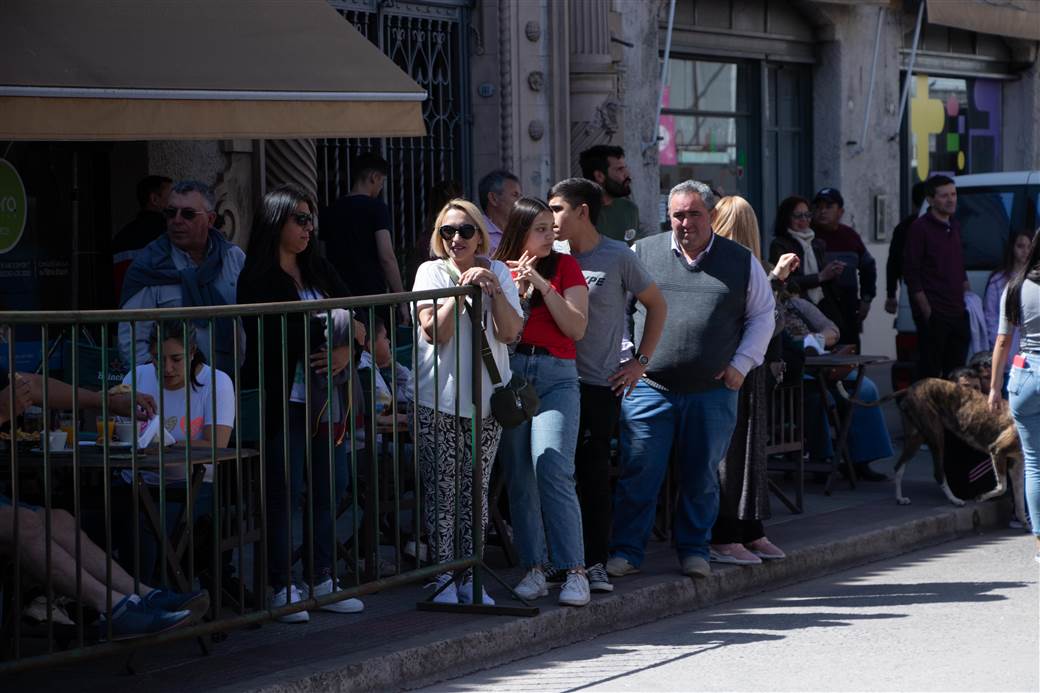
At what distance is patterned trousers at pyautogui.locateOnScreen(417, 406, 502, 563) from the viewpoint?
7184 millimetres

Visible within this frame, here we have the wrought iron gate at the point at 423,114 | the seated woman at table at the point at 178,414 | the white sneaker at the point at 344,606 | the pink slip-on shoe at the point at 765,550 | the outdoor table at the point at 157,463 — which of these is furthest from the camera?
the wrought iron gate at the point at 423,114

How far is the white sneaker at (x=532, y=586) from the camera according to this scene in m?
7.53

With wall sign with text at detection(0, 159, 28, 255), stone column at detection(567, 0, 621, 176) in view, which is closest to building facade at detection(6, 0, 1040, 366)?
stone column at detection(567, 0, 621, 176)

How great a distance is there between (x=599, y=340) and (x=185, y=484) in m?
2.15

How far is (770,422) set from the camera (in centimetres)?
995

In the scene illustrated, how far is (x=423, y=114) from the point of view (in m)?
12.6

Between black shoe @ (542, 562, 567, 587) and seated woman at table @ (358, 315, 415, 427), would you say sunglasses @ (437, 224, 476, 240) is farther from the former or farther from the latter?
black shoe @ (542, 562, 567, 587)

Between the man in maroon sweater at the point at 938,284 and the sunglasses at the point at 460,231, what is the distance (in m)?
6.07

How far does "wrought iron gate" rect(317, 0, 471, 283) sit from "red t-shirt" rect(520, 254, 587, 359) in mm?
4695

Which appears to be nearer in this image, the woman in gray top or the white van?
the woman in gray top

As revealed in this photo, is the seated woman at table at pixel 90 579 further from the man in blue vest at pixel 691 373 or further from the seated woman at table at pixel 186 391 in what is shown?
the man in blue vest at pixel 691 373

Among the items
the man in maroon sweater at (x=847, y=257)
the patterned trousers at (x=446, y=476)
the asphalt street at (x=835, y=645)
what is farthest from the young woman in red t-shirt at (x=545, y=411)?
the man in maroon sweater at (x=847, y=257)

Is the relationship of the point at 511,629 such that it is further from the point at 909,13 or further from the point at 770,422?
the point at 909,13

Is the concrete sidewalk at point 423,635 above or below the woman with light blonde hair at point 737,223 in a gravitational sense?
below
